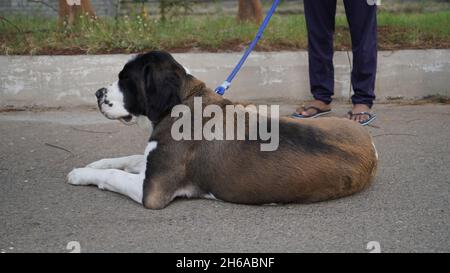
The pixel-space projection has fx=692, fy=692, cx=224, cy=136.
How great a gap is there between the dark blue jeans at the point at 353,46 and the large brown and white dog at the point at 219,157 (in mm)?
1793

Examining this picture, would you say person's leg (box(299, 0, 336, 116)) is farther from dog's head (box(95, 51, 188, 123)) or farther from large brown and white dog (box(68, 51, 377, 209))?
dog's head (box(95, 51, 188, 123))

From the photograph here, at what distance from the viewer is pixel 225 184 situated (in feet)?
13.8

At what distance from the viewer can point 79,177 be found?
4.59 meters

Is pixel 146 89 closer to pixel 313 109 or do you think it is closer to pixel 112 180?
pixel 112 180

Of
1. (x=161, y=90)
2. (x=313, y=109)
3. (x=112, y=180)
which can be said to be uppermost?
(x=161, y=90)

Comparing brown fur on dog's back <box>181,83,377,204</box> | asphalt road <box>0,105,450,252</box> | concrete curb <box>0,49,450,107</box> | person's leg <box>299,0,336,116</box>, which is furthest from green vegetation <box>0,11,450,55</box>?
brown fur on dog's back <box>181,83,377,204</box>

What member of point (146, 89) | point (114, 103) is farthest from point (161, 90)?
point (114, 103)

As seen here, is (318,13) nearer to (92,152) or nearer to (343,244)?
(92,152)

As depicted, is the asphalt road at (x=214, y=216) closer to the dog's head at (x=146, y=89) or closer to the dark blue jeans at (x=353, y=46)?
the dog's head at (x=146, y=89)

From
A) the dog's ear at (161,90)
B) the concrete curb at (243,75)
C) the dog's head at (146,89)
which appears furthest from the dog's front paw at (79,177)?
the concrete curb at (243,75)

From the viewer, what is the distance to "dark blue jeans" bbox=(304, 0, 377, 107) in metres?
5.96

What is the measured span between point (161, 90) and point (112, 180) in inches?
25.8

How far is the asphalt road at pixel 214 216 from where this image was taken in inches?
144
